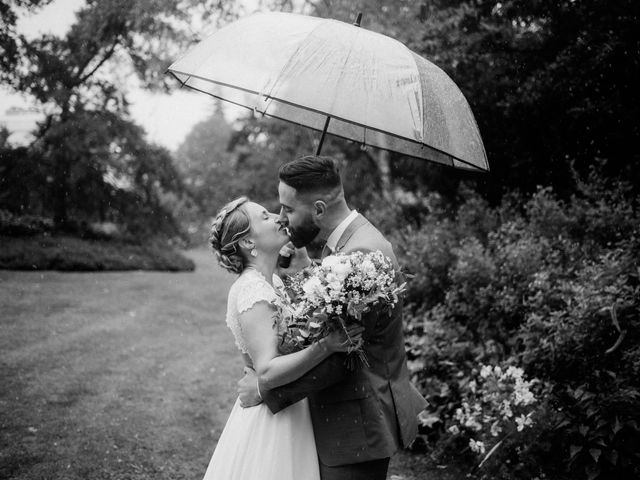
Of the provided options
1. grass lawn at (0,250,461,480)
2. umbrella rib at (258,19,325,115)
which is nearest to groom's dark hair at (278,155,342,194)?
umbrella rib at (258,19,325,115)

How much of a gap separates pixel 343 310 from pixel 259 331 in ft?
1.82

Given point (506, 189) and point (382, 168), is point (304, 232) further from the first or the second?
point (382, 168)

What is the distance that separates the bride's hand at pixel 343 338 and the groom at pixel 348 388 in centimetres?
10

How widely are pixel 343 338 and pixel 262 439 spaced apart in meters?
0.83

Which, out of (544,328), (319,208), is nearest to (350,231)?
(319,208)

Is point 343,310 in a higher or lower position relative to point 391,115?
lower

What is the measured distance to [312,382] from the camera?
233cm

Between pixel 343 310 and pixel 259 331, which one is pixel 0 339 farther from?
pixel 343 310

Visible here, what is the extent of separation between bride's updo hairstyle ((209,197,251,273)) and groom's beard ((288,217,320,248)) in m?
0.27

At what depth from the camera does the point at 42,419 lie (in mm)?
5152

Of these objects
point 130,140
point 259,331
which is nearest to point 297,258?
point 259,331

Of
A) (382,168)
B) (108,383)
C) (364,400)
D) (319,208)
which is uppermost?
(382,168)

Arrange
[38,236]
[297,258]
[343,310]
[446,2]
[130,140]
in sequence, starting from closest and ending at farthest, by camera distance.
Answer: [343,310]
[297,258]
[446,2]
[38,236]
[130,140]

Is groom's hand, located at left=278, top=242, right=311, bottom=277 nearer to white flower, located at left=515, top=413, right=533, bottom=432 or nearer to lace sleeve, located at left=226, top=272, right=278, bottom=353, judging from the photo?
lace sleeve, located at left=226, top=272, right=278, bottom=353
